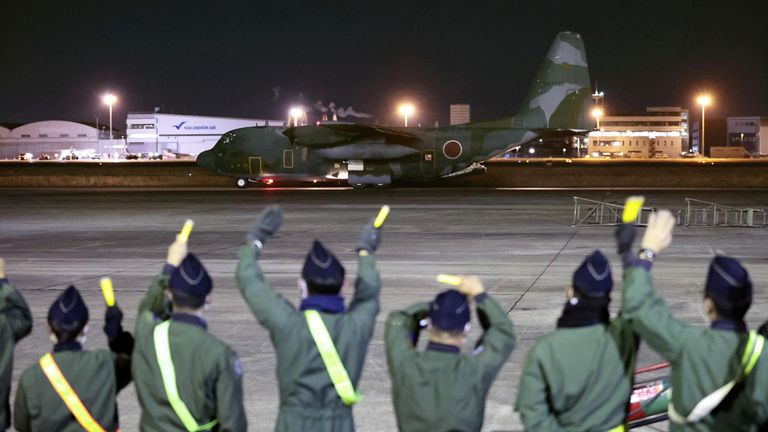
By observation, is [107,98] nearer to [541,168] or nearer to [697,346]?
[541,168]

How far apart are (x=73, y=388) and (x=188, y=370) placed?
2.40 ft

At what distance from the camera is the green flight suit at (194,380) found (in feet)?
16.7

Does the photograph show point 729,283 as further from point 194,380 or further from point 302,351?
point 194,380

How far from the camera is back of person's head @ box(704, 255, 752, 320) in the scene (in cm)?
494

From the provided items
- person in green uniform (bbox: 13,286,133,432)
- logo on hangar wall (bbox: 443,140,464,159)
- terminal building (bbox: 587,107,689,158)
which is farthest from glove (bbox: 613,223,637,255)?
terminal building (bbox: 587,107,689,158)

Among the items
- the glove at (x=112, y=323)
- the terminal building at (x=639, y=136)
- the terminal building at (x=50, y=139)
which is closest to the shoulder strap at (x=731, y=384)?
the glove at (x=112, y=323)

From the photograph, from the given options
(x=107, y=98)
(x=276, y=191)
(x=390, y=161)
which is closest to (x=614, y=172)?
(x=390, y=161)

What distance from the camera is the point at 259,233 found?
5402 millimetres

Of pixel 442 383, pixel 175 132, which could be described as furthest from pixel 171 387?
pixel 175 132

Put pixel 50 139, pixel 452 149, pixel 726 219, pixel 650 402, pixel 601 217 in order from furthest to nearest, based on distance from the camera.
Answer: pixel 50 139
pixel 452 149
pixel 601 217
pixel 726 219
pixel 650 402

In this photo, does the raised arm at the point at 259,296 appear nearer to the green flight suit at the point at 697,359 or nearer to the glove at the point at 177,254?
the glove at the point at 177,254

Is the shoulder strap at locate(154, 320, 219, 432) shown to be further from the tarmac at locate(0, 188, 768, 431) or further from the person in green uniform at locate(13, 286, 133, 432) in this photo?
the tarmac at locate(0, 188, 768, 431)

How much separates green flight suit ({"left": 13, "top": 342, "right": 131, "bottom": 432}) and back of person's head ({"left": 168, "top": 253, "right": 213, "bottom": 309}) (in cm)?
63

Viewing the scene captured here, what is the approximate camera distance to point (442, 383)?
4.92 meters
